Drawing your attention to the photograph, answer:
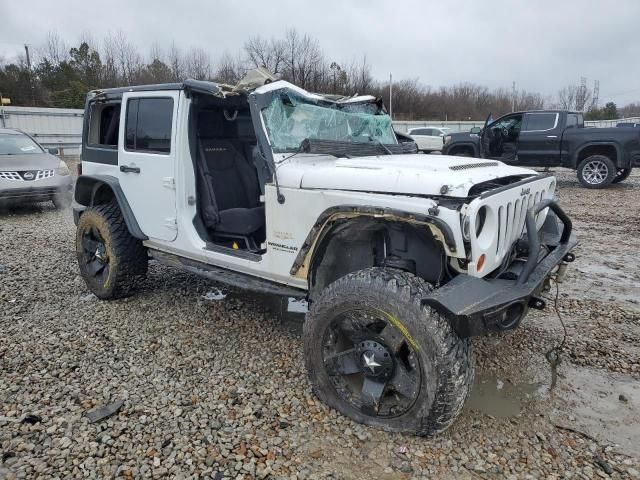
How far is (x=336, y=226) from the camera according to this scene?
113 inches

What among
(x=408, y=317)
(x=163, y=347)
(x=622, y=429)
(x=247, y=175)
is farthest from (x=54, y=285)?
(x=622, y=429)

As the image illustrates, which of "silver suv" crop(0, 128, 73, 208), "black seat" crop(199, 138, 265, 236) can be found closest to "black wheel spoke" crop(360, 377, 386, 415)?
"black seat" crop(199, 138, 265, 236)

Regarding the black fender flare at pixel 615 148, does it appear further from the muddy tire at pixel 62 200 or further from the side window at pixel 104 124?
the muddy tire at pixel 62 200

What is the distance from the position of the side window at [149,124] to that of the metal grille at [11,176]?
19.2 feet

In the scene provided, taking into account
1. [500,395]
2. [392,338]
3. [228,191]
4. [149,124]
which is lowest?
[500,395]

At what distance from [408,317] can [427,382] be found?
34 centimetres

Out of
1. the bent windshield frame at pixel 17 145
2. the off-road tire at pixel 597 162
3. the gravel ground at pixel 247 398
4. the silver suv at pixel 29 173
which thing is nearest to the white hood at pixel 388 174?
the gravel ground at pixel 247 398

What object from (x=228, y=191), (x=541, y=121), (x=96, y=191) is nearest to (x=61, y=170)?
(x=96, y=191)

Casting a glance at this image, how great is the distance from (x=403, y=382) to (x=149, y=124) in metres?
2.93

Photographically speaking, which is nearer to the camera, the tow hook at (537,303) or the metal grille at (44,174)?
the tow hook at (537,303)

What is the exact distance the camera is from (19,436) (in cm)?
264

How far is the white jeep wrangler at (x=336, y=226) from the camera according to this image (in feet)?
8.07

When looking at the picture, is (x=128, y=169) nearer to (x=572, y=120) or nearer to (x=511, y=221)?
(x=511, y=221)

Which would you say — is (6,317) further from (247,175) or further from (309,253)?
(309,253)
